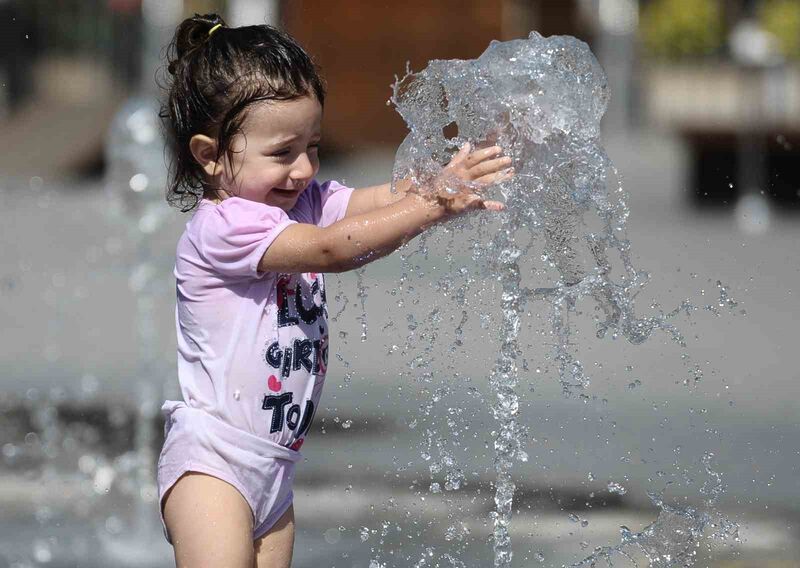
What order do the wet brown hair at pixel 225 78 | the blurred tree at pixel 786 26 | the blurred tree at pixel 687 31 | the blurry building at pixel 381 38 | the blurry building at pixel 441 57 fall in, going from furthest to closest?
the blurred tree at pixel 687 31 → the blurred tree at pixel 786 26 → the blurry building at pixel 381 38 → the blurry building at pixel 441 57 → the wet brown hair at pixel 225 78

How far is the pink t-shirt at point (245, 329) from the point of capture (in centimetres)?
258

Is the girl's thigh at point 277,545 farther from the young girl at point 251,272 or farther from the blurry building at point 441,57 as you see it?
the blurry building at point 441,57

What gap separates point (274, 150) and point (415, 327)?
74 centimetres

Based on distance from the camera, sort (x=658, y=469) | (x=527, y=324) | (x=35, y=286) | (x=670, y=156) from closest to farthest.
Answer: (x=658, y=469), (x=527, y=324), (x=35, y=286), (x=670, y=156)

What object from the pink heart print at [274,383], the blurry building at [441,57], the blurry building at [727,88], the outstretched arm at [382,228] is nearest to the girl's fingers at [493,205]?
the outstretched arm at [382,228]

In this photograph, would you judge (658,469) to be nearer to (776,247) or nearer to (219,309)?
(219,309)

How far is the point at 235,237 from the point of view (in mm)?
2557

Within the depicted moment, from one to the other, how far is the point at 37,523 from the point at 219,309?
2.21 m

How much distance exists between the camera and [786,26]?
15.6 meters

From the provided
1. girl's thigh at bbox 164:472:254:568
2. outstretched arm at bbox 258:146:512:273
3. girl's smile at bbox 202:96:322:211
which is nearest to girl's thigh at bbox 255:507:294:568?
girl's thigh at bbox 164:472:254:568

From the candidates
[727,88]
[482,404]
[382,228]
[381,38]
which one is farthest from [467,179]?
[727,88]

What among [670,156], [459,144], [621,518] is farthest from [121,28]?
[459,144]

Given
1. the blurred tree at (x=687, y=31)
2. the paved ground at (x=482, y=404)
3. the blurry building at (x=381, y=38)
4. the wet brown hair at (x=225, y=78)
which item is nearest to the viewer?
the wet brown hair at (x=225, y=78)

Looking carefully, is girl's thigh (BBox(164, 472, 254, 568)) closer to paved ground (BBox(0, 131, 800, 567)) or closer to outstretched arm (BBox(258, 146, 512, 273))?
outstretched arm (BBox(258, 146, 512, 273))
